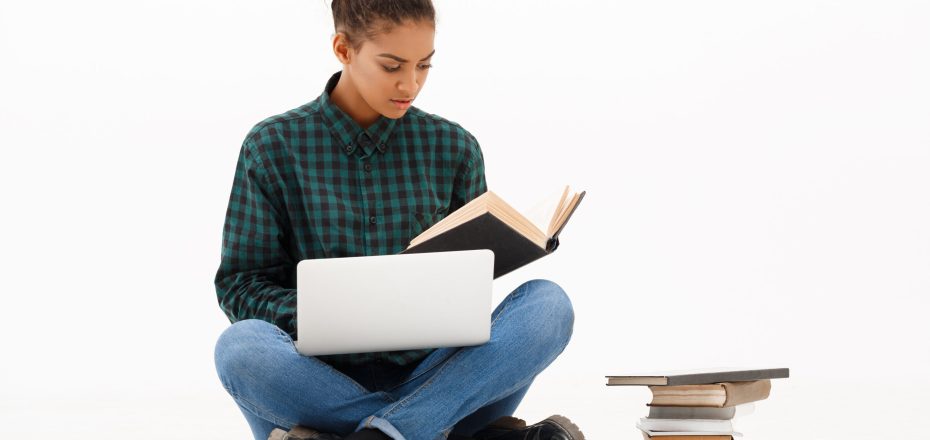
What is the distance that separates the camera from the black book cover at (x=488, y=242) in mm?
1742

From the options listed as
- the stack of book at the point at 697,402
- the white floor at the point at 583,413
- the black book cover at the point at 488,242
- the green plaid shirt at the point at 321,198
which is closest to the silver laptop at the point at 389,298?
the black book cover at the point at 488,242

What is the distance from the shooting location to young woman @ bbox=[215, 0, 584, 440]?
6.10 ft

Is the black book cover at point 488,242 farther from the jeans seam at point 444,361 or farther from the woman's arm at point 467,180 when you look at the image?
the woman's arm at point 467,180

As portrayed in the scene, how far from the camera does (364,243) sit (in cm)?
215

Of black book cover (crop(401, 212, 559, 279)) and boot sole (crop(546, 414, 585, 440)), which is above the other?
black book cover (crop(401, 212, 559, 279))

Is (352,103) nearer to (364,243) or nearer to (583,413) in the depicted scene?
(364,243)

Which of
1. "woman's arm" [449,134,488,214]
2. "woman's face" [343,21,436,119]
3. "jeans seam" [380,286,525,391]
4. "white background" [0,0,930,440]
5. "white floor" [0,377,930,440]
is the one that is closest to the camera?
"jeans seam" [380,286,525,391]

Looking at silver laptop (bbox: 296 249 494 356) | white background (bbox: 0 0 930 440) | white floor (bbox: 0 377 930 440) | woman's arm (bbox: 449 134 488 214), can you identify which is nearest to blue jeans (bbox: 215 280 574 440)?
silver laptop (bbox: 296 249 494 356)

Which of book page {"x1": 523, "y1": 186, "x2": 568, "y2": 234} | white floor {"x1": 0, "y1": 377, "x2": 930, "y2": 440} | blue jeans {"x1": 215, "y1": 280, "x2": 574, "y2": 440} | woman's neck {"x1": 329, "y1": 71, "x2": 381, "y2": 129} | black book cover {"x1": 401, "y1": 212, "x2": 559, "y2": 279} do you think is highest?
woman's neck {"x1": 329, "y1": 71, "x2": 381, "y2": 129}

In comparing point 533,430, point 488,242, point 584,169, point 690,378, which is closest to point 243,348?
point 488,242

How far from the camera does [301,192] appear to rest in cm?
214

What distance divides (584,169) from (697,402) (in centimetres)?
183

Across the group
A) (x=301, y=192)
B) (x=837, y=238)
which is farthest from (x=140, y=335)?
(x=837, y=238)

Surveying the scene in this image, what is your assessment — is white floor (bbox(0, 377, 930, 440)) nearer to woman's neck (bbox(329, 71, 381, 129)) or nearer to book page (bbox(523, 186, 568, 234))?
book page (bbox(523, 186, 568, 234))
